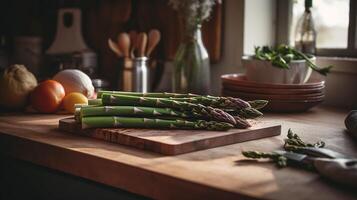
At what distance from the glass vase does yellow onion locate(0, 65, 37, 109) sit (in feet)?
1.42

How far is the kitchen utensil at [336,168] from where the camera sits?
2.42 feet

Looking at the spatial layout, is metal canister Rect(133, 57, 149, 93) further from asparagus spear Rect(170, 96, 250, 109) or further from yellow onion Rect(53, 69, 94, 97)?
asparagus spear Rect(170, 96, 250, 109)

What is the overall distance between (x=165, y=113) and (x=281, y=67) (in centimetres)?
44

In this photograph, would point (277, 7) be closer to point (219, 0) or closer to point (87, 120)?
point (219, 0)

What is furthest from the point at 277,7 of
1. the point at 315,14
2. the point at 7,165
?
the point at 7,165

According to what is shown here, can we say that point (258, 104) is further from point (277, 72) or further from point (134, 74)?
point (134, 74)

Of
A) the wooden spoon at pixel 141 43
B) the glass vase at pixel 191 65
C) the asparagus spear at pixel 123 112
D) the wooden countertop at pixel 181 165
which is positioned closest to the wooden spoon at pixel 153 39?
the wooden spoon at pixel 141 43

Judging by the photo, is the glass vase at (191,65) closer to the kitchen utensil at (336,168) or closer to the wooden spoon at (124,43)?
the wooden spoon at (124,43)

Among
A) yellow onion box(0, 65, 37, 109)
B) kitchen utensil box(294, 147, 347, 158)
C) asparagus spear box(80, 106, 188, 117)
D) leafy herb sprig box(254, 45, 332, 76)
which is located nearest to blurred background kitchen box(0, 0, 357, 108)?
leafy herb sprig box(254, 45, 332, 76)

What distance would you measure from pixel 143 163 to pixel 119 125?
0.66 ft

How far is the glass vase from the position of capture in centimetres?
160

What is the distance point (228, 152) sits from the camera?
3.15 feet

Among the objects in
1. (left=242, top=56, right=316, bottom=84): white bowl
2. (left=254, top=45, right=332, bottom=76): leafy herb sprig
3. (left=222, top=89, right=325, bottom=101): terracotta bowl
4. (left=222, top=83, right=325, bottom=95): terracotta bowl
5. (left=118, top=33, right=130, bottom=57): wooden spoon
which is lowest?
(left=222, top=89, right=325, bottom=101): terracotta bowl

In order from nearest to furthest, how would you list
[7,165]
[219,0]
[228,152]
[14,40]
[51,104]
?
[228,152], [7,165], [51,104], [219,0], [14,40]
